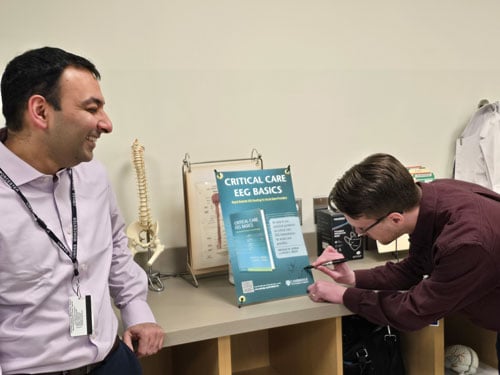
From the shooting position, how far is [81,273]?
1203 mm

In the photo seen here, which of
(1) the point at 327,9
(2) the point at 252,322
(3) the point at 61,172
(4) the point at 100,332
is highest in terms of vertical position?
(1) the point at 327,9

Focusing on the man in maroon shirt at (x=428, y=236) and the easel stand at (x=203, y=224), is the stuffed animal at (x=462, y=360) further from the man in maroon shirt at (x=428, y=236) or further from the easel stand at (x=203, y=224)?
the easel stand at (x=203, y=224)

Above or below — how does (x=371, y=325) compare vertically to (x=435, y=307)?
below

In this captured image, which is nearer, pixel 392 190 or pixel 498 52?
pixel 392 190

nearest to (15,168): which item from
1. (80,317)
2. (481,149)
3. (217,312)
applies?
(80,317)

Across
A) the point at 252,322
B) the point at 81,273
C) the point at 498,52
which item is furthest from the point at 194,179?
the point at 498,52

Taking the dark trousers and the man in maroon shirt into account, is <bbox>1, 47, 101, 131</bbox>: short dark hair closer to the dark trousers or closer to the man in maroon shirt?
the dark trousers

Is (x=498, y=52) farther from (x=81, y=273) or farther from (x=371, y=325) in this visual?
(x=81, y=273)

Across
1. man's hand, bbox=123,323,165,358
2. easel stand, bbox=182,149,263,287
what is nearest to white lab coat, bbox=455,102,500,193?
easel stand, bbox=182,149,263,287

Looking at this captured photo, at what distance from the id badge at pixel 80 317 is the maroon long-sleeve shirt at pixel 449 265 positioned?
0.80 meters

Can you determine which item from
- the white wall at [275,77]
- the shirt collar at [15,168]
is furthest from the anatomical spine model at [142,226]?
the shirt collar at [15,168]

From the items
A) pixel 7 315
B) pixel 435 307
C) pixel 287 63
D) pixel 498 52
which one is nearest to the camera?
pixel 7 315

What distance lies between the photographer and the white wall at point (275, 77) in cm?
190

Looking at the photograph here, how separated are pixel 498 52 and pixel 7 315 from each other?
2.54m
